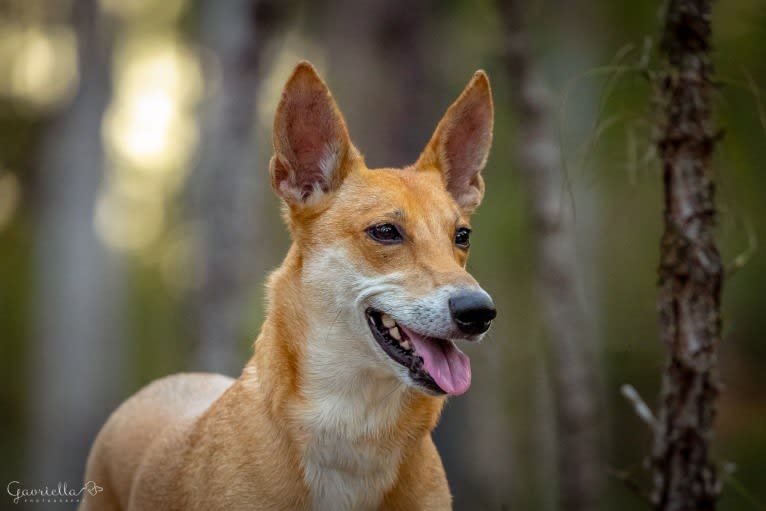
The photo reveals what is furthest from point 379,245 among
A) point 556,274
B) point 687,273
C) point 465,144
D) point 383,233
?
point 556,274

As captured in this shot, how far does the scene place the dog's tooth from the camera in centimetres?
432

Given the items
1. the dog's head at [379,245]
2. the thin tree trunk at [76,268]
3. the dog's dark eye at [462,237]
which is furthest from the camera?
the thin tree trunk at [76,268]

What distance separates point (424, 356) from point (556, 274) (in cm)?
414

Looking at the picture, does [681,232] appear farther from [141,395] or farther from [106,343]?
[106,343]

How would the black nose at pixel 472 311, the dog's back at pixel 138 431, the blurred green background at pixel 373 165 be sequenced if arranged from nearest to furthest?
1. the black nose at pixel 472 311
2. the dog's back at pixel 138 431
3. the blurred green background at pixel 373 165

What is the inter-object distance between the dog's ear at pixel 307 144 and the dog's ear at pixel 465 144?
53 cm

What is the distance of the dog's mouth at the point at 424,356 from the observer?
13.4ft

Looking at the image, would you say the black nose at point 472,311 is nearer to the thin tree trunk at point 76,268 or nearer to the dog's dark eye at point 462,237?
the dog's dark eye at point 462,237

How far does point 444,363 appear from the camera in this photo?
4.20m

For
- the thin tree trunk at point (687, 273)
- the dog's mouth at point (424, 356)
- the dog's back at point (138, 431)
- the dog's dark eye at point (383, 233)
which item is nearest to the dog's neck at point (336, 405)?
the dog's mouth at point (424, 356)

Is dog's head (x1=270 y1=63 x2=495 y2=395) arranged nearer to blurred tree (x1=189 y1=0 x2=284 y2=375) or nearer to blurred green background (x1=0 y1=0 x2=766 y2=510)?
blurred green background (x1=0 y1=0 x2=766 y2=510)

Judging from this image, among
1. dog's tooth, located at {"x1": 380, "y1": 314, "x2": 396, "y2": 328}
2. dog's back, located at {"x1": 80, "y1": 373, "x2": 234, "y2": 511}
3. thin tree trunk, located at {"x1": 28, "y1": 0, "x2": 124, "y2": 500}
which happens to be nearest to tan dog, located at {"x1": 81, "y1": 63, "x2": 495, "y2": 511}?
dog's tooth, located at {"x1": 380, "y1": 314, "x2": 396, "y2": 328}

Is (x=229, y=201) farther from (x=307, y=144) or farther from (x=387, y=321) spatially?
(x=387, y=321)

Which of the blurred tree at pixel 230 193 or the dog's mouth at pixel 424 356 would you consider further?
the blurred tree at pixel 230 193
